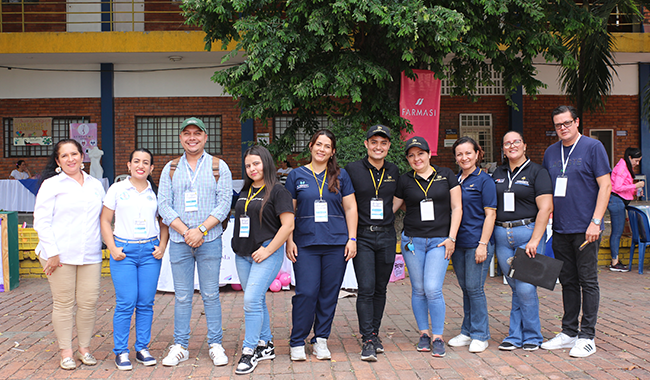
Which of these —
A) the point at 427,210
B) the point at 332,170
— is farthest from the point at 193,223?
the point at 427,210

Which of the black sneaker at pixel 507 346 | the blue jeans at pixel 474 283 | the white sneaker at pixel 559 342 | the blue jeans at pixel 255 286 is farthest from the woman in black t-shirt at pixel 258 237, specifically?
the white sneaker at pixel 559 342

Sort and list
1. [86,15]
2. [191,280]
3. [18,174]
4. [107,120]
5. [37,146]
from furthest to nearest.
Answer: [37,146]
[86,15]
[107,120]
[18,174]
[191,280]

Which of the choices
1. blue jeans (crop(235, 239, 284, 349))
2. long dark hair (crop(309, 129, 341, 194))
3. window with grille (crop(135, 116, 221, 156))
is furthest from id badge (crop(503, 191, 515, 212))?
window with grille (crop(135, 116, 221, 156))

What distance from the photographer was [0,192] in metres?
12.9

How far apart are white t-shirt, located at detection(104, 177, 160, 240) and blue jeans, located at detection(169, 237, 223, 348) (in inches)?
9.4

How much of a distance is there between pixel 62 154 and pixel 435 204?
3.06 m

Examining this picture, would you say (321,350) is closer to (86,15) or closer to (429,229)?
(429,229)

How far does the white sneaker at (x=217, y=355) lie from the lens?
3.77 metres

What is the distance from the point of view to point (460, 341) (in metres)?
4.23

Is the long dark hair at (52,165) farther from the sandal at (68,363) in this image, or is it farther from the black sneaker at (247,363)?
the black sneaker at (247,363)

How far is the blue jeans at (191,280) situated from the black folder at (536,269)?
98.4 inches

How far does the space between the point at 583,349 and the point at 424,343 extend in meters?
1.30

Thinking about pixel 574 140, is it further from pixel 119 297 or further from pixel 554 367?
pixel 119 297

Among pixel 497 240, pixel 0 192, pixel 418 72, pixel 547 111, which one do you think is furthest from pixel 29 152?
pixel 547 111
